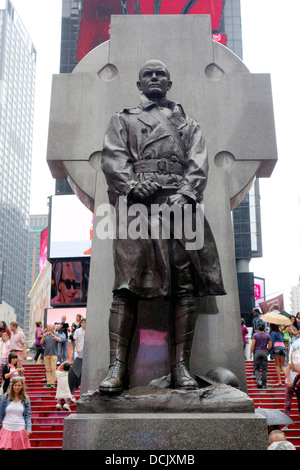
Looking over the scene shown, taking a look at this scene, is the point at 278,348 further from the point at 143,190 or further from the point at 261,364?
the point at 143,190

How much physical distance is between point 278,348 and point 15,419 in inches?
332

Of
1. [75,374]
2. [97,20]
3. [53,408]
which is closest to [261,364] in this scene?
[53,408]

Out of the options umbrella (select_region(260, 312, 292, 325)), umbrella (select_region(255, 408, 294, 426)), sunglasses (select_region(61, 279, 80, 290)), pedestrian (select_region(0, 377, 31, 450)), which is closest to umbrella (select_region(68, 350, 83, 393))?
pedestrian (select_region(0, 377, 31, 450))

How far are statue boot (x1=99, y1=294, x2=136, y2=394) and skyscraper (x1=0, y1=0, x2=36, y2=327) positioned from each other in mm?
135337

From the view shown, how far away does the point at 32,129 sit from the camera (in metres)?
164

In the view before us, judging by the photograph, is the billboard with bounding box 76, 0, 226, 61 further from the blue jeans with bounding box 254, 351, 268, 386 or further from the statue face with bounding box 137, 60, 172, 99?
the statue face with bounding box 137, 60, 172, 99

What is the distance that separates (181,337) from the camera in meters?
5.41

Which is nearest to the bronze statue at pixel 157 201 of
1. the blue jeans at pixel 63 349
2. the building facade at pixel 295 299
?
the blue jeans at pixel 63 349

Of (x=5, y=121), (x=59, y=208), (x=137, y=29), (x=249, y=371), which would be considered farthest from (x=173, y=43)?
(x=5, y=121)

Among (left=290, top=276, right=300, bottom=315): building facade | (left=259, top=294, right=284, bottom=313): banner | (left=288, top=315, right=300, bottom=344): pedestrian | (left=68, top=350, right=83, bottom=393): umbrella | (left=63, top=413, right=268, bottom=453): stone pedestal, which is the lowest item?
(left=63, top=413, right=268, bottom=453): stone pedestal

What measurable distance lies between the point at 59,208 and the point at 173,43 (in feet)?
112

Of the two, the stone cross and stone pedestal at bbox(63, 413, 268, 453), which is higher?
the stone cross

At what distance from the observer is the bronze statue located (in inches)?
211
